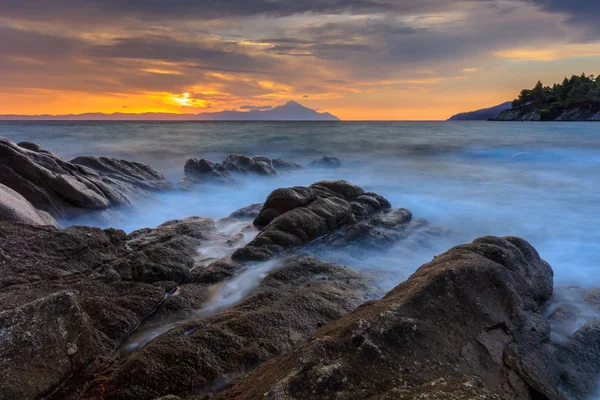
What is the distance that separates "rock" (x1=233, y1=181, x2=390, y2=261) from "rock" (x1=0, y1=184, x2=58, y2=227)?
12.2 ft

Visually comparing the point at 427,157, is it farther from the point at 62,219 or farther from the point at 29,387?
the point at 29,387

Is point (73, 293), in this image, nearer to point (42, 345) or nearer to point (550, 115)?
point (42, 345)

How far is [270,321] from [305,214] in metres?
4.01

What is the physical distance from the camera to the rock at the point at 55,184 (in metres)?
9.38

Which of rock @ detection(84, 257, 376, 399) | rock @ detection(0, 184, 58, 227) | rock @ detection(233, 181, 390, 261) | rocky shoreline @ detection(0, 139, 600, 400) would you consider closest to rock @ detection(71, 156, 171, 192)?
rock @ detection(0, 184, 58, 227)

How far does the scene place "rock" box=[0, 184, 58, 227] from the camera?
21.2ft

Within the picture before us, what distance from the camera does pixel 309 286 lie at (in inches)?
216

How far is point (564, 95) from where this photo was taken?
325 feet

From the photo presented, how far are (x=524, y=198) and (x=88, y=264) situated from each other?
51.5 ft

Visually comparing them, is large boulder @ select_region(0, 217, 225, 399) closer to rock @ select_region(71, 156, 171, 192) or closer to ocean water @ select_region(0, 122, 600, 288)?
ocean water @ select_region(0, 122, 600, 288)

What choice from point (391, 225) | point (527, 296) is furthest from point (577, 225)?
point (527, 296)

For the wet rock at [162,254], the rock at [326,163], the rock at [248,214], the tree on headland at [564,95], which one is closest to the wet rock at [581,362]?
the wet rock at [162,254]

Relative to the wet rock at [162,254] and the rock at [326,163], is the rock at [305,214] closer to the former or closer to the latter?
the wet rock at [162,254]

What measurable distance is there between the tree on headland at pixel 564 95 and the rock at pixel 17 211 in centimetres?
10959
